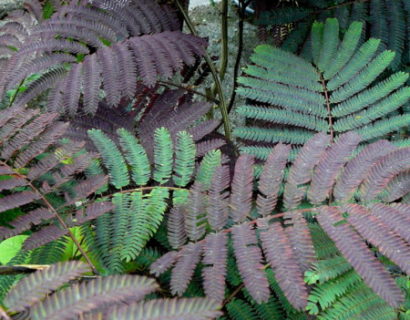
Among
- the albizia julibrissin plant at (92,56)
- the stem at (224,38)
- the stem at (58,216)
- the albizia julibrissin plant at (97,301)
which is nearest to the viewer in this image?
the albizia julibrissin plant at (97,301)

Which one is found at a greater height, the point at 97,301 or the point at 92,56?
the point at 92,56

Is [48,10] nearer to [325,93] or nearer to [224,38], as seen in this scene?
[224,38]

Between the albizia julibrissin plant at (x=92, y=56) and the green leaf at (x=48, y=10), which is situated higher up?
the green leaf at (x=48, y=10)

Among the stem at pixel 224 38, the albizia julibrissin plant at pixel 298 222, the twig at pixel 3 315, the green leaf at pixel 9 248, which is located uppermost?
the stem at pixel 224 38

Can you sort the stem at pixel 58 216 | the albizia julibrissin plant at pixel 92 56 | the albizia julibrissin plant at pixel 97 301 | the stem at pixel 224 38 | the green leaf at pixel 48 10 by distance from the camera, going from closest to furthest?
1. the albizia julibrissin plant at pixel 97 301
2. the stem at pixel 58 216
3. the albizia julibrissin plant at pixel 92 56
4. the green leaf at pixel 48 10
5. the stem at pixel 224 38

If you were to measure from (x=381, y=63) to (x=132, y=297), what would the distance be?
102 centimetres

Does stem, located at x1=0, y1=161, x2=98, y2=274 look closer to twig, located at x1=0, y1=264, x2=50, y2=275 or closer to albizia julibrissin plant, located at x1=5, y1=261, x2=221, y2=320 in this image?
Result: twig, located at x1=0, y1=264, x2=50, y2=275

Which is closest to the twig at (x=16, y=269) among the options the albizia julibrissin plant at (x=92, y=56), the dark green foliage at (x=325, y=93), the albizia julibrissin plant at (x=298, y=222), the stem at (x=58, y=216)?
the stem at (x=58, y=216)

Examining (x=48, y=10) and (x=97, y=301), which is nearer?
(x=97, y=301)

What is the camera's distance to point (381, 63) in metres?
1.32

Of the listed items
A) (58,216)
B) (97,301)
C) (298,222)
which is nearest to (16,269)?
(58,216)

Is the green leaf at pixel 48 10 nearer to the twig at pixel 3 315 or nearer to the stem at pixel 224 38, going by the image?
the stem at pixel 224 38

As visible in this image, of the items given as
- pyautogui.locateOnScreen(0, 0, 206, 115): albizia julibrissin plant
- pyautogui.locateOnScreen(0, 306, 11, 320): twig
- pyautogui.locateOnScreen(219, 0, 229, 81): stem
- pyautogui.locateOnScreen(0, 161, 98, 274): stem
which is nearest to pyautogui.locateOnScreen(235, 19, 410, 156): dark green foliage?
pyautogui.locateOnScreen(0, 0, 206, 115): albizia julibrissin plant

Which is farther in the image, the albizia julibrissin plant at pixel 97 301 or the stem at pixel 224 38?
the stem at pixel 224 38
